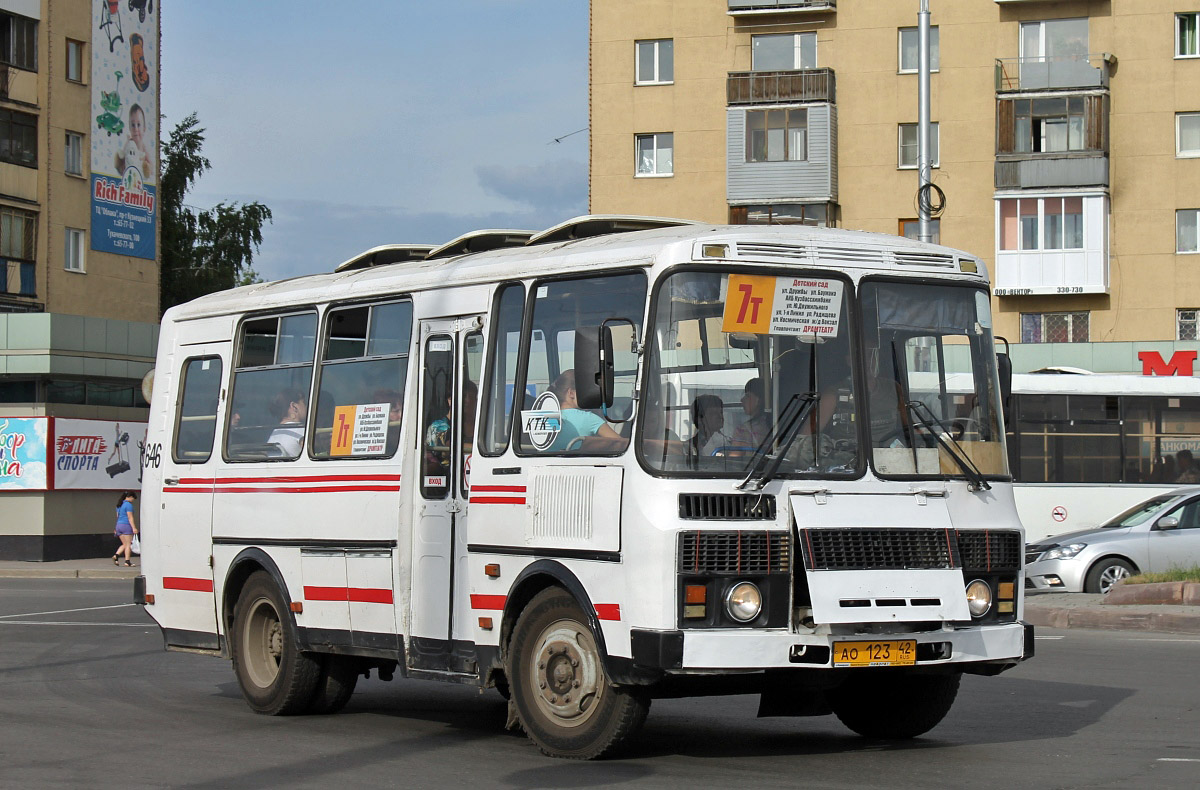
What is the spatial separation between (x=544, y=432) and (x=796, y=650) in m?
1.95

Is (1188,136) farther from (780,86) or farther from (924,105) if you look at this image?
(924,105)

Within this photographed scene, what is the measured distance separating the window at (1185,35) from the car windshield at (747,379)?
41375mm

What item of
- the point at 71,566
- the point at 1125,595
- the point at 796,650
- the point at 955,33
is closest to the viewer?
the point at 796,650

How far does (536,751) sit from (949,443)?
2.92 metres

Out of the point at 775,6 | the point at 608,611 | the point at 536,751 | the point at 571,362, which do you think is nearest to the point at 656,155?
the point at 775,6

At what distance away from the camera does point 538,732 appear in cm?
938

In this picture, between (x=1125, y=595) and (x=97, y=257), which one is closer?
(x=1125, y=595)

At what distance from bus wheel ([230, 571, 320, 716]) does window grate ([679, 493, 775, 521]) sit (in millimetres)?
4094

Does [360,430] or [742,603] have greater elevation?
[360,430]

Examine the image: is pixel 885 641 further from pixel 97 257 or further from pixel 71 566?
pixel 97 257

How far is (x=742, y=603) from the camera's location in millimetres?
8656

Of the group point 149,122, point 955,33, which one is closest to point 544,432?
point 955,33

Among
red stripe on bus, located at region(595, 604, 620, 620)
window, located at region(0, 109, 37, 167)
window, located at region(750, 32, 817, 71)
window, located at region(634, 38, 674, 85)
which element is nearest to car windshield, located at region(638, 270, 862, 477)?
red stripe on bus, located at region(595, 604, 620, 620)

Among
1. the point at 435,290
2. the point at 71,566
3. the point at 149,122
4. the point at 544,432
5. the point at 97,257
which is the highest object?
the point at 149,122
